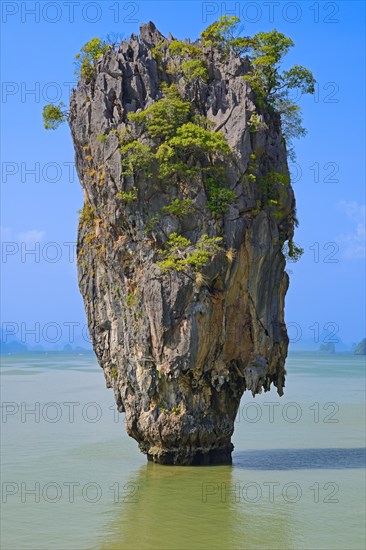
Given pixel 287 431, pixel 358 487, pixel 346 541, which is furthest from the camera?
pixel 287 431

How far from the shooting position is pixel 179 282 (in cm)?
1941

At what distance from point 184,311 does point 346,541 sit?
22.3 ft

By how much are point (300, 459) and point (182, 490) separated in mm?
4895

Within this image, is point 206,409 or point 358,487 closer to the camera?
point 358,487

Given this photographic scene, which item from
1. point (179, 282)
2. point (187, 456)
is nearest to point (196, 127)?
point (179, 282)

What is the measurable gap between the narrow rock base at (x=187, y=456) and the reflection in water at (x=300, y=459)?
61 centimetres

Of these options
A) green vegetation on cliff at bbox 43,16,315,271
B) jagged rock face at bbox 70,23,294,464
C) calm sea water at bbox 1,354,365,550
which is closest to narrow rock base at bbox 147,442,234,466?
jagged rock face at bbox 70,23,294,464

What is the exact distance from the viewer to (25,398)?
129 feet

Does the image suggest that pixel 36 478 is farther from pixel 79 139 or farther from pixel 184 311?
pixel 79 139

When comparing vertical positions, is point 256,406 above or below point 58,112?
below

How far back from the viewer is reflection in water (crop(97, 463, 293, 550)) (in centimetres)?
1480

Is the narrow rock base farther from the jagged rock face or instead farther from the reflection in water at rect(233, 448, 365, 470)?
the reflection in water at rect(233, 448, 365, 470)

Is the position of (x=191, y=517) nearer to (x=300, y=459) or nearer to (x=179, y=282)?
(x=179, y=282)

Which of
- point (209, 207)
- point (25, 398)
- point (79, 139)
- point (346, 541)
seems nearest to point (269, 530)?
point (346, 541)
